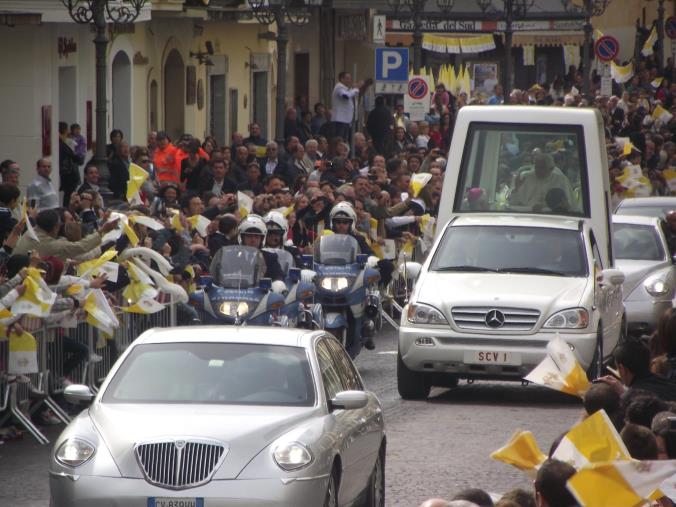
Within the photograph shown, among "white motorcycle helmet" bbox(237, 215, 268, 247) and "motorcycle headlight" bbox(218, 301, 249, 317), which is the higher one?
"white motorcycle helmet" bbox(237, 215, 268, 247)

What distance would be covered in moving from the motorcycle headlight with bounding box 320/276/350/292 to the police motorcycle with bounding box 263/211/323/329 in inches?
15.9

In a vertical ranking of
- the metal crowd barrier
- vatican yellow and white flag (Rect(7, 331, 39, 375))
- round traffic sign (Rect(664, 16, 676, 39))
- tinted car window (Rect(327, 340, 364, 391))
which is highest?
round traffic sign (Rect(664, 16, 676, 39))

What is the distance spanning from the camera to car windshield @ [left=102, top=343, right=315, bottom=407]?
34.6 feet

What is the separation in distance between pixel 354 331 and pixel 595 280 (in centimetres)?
278

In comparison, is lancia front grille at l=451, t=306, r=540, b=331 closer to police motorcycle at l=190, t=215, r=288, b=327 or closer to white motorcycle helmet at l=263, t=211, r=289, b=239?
police motorcycle at l=190, t=215, r=288, b=327

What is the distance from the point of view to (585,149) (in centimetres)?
1984

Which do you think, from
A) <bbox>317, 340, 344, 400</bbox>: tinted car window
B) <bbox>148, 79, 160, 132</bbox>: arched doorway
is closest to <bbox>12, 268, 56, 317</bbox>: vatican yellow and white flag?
<bbox>317, 340, 344, 400</bbox>: tinted car window

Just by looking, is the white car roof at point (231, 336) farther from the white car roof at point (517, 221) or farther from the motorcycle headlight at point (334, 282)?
the motorcycle headlight at point (334, 282)

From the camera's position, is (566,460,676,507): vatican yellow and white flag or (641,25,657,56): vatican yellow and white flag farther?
(641,25,657,56): vatican yellow and white flag

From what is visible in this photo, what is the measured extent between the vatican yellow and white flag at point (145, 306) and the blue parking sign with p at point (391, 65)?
15.4 metres

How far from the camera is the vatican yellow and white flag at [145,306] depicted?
16.1 m

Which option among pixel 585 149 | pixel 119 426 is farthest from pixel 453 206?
pixel 119 426

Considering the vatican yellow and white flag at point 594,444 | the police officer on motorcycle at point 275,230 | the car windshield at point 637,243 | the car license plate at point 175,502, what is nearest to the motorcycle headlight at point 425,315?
the police officer on motorcycle at point 275,230

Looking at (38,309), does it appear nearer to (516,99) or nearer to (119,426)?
(119,426)
